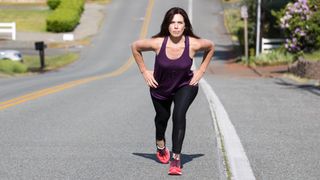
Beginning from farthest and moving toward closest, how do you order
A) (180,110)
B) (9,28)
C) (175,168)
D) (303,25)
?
1. (9,28)
2. (303,25)
3. (180,110)
4. (175,168)

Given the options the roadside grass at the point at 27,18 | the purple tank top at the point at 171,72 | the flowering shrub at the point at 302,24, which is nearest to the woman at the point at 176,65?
the purple tank top at the point at 171,72

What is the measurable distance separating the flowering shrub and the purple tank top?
28.5m

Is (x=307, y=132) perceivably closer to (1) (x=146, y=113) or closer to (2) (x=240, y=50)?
(1) (x=146, y=113)

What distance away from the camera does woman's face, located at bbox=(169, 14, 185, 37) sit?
7012 millimetres

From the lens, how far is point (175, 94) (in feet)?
23.5

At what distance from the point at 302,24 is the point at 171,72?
29.2 metres

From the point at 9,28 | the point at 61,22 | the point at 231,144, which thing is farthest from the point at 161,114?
the point at 9,28

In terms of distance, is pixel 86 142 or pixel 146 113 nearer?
pixel 86 142

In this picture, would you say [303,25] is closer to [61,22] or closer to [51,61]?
[51,61]

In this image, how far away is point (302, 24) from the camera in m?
35.2

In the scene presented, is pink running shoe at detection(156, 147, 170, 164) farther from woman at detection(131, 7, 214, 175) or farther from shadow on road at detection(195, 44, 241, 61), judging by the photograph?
shadow on road at detection(195, 44, 241, 61)

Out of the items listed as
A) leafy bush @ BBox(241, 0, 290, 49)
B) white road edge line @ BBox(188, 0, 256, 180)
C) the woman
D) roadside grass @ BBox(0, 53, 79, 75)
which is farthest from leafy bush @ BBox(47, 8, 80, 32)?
the woman

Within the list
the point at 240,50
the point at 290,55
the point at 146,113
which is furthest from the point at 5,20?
the point at 146,113

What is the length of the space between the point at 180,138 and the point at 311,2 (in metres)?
30.3
